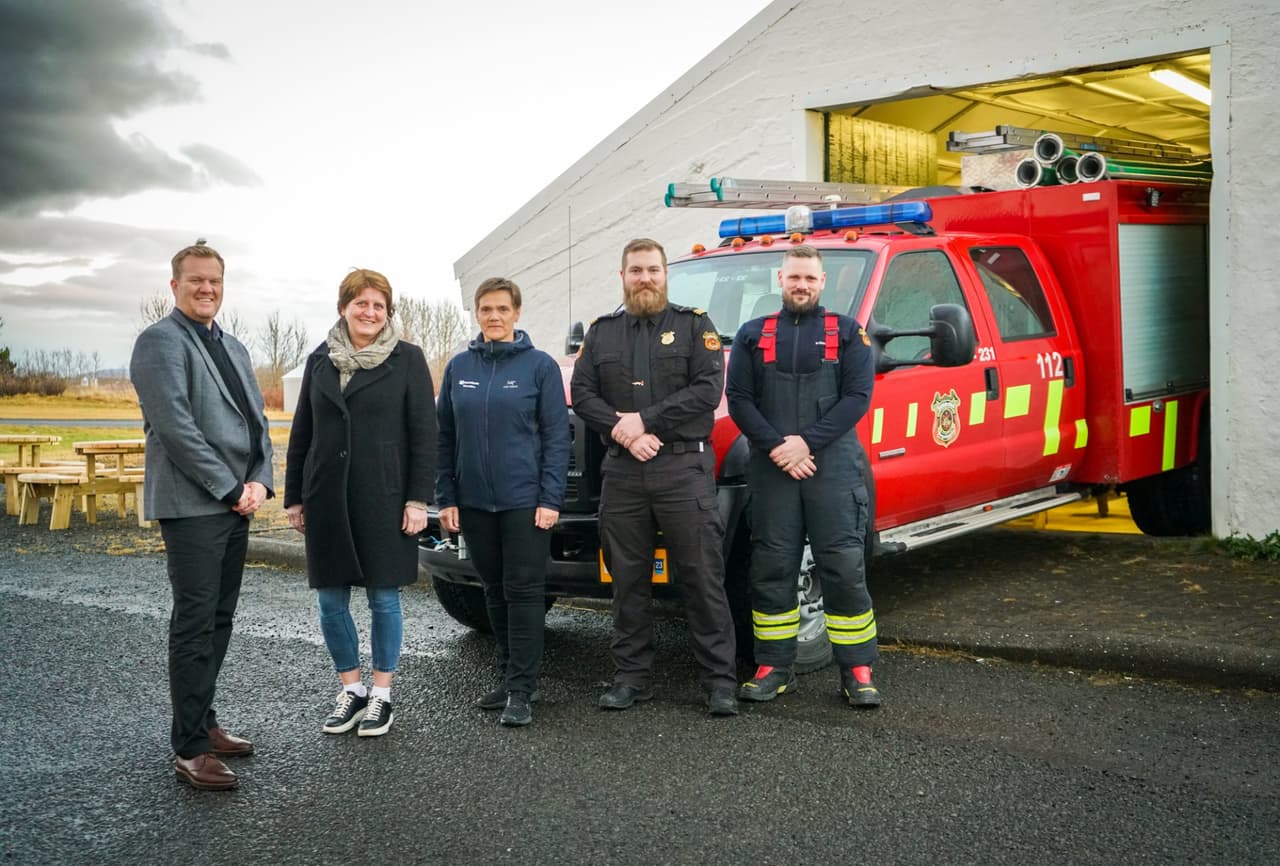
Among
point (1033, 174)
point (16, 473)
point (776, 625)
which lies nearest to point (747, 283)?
point (776, 625)

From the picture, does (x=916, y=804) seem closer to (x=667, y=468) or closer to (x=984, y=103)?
(x=667, y=468)

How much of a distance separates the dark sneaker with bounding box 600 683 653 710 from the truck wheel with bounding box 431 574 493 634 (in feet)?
5.17

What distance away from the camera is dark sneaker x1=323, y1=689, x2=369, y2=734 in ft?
16.1

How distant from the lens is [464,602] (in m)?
6.68

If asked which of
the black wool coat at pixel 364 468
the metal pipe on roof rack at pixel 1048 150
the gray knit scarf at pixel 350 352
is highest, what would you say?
the metal pipe on roof rack at pixel 1048 150

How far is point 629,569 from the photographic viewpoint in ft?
16.9

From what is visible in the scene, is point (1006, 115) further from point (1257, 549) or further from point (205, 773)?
point (205, 773)

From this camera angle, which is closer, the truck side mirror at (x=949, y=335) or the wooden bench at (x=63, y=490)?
the truck side mirror at (x=949, y=335)

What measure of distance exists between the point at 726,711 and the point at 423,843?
1.66m

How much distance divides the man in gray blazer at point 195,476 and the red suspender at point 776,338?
2.16m

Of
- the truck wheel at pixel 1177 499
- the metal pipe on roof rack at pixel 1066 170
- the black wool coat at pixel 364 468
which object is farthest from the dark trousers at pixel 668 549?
the truck wheel at pixel 1177 499

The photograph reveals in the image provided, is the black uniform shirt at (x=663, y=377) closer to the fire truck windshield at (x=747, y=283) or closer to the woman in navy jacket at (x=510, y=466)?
the woman in navy jacket at (x=510, y=466)

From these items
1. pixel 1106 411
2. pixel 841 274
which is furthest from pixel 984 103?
pixel 841 274

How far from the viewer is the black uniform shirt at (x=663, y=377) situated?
499 cm
